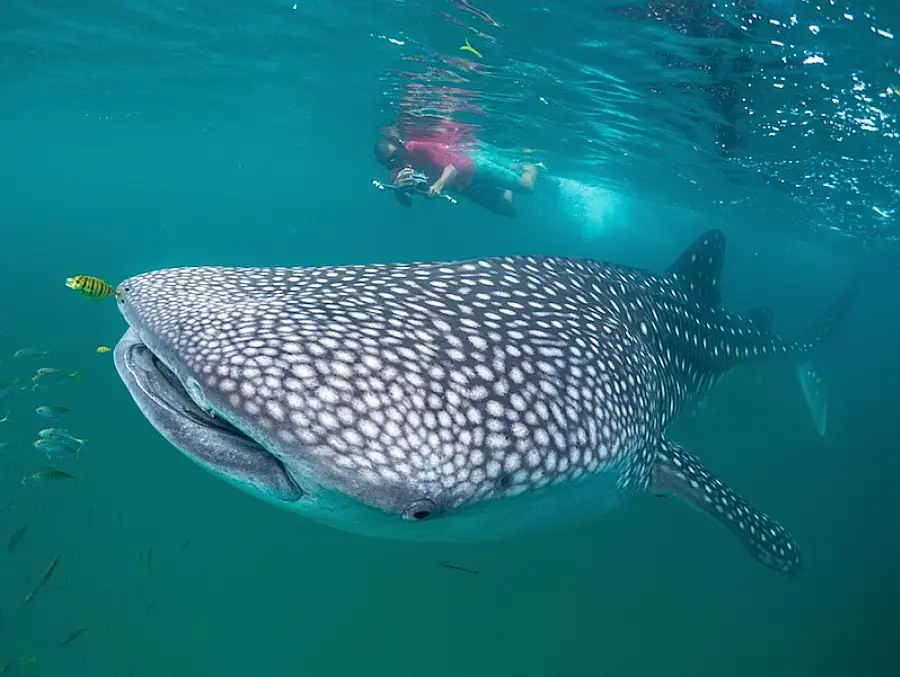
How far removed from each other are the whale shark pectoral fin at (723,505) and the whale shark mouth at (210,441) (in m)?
3.35

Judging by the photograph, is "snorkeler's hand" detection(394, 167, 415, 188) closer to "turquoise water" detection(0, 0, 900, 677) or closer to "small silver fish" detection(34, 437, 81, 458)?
"turquoise water" detection(0, 0, 900, 677)

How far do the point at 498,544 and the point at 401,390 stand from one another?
7.19m

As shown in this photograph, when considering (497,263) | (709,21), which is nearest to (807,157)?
(709,21)

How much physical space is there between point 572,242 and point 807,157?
9303 centimetres

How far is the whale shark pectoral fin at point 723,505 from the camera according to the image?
4746mm

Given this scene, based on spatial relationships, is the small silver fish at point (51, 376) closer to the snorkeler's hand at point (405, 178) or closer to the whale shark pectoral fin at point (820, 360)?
the snorkeler's hand at point (405, 178)

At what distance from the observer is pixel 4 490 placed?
37.9 feet

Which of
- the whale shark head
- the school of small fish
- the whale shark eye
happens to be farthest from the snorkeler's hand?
the whale shark eye

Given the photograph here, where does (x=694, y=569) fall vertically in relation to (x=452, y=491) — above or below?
below

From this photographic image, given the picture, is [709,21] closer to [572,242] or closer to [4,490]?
[4,490]

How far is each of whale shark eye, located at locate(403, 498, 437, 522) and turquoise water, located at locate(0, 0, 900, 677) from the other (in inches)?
236

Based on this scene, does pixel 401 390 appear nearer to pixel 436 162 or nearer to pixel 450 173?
pixel 450 173

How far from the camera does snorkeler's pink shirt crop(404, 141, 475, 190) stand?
62.0 ft

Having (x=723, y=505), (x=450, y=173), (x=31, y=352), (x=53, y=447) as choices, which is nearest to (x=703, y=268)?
(x=723, y=505)
